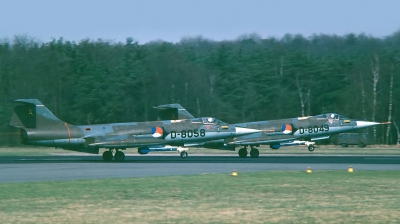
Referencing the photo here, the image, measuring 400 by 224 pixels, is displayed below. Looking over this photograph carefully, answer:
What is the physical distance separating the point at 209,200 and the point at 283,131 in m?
27.4

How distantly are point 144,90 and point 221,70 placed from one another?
528 inches

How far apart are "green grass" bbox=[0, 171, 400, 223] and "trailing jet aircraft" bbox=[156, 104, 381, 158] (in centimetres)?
1874

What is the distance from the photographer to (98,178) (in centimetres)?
2278

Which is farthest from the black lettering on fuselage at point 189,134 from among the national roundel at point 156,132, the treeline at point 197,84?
the treeline at point 197,84

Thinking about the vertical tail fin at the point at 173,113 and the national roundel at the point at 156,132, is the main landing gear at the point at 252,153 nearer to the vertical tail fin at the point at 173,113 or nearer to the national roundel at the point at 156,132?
the vertical tail fin at the point at 173,113

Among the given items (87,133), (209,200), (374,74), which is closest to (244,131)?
(87,133)

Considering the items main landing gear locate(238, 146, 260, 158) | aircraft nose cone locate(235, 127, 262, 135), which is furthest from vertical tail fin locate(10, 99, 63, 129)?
main landing gear locate(238, 146, 260, 158)

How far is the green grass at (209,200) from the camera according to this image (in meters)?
13.3

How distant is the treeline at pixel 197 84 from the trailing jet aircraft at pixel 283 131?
22.4 m

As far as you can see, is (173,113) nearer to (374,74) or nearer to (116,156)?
(116,156)

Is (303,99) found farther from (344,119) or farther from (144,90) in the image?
(344,119)

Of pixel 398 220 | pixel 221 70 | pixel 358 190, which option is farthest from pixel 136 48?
pixel 398 220

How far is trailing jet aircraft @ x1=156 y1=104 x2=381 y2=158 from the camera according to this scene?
137ft

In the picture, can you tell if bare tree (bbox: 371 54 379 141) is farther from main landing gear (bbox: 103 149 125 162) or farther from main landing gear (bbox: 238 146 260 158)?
main landing gear (bbox: 103 149 125 162)
